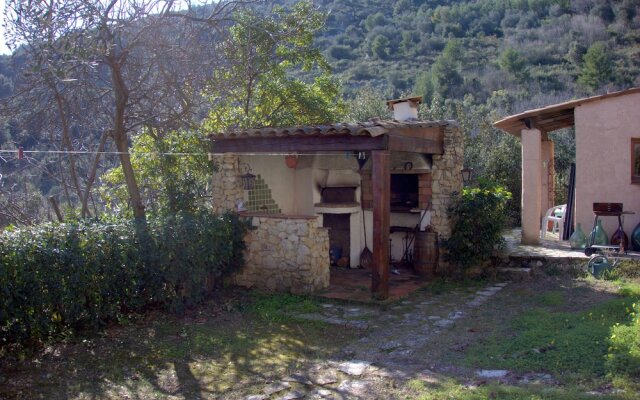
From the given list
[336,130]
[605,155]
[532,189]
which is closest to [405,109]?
[336,130]

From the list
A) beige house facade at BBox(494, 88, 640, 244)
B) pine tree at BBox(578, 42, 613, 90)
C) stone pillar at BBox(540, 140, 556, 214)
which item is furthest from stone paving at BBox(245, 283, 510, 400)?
pine tree at BBox(578, 42, 613, 90)

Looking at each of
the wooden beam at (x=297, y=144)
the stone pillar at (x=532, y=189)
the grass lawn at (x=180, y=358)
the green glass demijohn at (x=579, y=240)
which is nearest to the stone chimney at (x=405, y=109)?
the wooden beam at (x=297, y=144)

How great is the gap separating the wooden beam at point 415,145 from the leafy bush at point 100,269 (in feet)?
9.39

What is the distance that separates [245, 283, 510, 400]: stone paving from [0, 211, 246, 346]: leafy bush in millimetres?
1717

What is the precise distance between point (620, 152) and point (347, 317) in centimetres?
662

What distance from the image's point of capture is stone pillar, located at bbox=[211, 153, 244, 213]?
33.0ft

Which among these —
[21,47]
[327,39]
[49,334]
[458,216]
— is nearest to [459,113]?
[458,216]

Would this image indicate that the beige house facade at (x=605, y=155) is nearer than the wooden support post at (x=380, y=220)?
No

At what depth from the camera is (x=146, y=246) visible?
25.0 ft

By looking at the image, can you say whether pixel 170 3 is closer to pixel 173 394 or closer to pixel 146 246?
pixel 146 246

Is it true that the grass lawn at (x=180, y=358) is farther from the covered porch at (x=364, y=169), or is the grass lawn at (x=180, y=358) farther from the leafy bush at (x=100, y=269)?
the covered porch at (x=364, y=169)

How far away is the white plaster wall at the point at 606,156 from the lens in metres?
11.0

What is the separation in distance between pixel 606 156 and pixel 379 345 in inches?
274

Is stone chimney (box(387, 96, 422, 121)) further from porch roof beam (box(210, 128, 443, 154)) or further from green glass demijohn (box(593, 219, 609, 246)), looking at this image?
green glass demijohn (box(593, 219, 609, 246))
